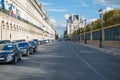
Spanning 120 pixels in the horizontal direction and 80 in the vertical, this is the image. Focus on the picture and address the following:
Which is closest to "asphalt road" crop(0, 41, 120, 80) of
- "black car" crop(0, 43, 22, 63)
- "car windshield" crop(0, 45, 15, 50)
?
"black car" crop(0, 43, 22, 63)

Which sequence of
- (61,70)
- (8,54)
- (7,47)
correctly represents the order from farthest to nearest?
(7,47) → (8,54) → (61,70)

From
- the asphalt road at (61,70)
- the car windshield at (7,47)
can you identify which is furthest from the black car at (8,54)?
the asphalt road at (61,70)

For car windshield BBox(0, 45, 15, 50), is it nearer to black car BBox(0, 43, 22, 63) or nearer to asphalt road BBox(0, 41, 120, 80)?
black car BBox(0, 43, 22, 63)

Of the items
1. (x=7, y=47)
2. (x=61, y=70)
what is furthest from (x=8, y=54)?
(x=61, y=70)

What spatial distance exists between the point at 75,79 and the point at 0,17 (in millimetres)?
52228

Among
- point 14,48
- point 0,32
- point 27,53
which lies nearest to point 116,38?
point 0,32

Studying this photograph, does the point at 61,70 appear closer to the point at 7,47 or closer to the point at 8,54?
the point at 8,54

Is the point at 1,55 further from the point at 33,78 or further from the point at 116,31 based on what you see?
the point at 116,31

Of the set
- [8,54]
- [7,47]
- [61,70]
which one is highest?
[7,47]

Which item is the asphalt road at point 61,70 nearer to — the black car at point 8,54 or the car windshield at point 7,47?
the black car at point 8,54

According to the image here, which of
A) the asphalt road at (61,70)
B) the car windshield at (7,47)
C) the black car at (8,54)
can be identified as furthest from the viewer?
the car windshield at (7,47)

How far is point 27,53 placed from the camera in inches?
1233

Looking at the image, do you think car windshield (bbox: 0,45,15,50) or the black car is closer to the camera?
the black car

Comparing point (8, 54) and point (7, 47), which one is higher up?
point (7, 47)
